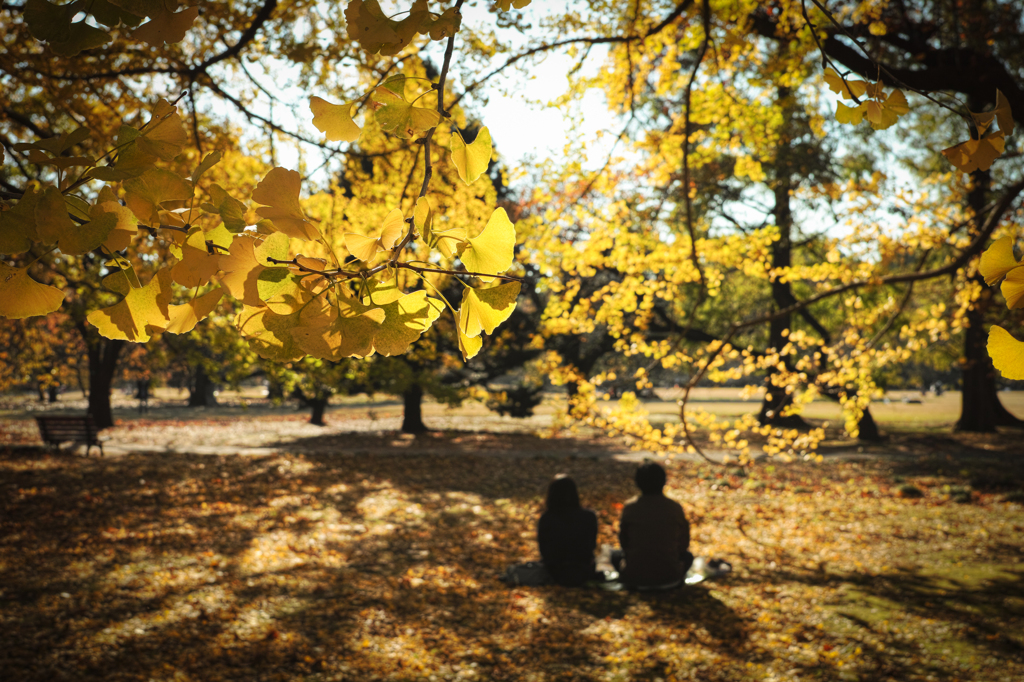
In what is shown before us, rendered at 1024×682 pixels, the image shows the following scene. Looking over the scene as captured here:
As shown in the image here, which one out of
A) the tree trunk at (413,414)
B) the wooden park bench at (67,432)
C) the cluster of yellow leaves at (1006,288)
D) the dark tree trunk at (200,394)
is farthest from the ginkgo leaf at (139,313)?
the dark tree trunk at (200,394)

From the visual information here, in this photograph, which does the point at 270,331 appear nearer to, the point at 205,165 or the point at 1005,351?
the point at 205,165

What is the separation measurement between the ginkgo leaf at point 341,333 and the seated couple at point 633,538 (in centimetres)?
482

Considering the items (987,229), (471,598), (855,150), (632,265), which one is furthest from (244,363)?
(855,150)

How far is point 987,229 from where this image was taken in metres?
3.45

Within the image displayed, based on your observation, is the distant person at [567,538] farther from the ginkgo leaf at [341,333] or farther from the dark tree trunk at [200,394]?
the dark tree trunk at [200,394]

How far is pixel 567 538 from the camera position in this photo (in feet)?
17.5

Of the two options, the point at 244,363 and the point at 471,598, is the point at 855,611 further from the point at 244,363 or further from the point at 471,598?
the point at 244,363

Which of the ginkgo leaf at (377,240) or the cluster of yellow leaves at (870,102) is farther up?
the cluster of yellow leaves at (870,102)

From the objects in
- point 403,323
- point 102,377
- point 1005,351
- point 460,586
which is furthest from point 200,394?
point 1005,351

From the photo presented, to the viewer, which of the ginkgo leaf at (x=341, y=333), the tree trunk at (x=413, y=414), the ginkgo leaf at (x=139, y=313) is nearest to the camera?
the ginkgo leaf at (x=341, y=333)

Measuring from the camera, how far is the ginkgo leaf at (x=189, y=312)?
0.85m

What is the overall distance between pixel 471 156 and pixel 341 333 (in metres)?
0.35

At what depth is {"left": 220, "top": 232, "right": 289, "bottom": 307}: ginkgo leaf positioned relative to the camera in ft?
2.50

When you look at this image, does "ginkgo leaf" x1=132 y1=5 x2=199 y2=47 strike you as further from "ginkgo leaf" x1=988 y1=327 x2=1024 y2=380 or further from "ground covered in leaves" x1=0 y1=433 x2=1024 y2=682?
"ground covered in leaves" x1=0 y1=433 x2=1024 y2=682
